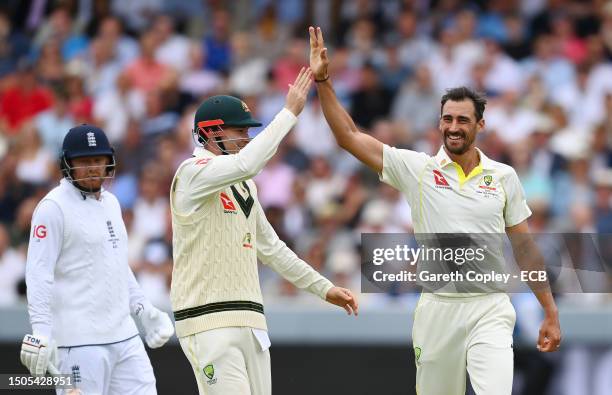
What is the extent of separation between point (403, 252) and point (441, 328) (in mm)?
2090

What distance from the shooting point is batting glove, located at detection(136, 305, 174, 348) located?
28.1 ft

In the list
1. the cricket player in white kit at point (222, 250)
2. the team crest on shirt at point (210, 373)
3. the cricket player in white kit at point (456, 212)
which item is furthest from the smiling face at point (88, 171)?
the cricket player in white kit at point (456, 212)

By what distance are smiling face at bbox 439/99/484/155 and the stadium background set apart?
3.57 meters

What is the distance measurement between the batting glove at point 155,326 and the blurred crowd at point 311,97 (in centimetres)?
407

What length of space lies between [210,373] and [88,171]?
1.52m

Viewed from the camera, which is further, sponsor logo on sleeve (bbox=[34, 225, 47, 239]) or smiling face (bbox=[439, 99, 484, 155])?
smiling face (bbox=[439, 99, 484, 155])

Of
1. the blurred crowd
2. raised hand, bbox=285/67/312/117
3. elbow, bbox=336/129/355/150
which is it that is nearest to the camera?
raised hand, bbox=285/67/312/117

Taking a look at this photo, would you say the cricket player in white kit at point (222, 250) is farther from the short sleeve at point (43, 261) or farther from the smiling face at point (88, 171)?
the short sleeve at point (43, 261)

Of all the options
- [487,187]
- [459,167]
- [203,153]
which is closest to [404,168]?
[459,167]

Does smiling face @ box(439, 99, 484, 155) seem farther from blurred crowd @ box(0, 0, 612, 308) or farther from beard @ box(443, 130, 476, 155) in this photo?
blurred crowd @ box(0, 0, 612, 308)

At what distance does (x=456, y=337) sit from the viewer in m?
8.51

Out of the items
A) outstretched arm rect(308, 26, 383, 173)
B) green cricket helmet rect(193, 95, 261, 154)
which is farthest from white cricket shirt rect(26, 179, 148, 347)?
outstretched arm rect(308, 26, 383, 173)

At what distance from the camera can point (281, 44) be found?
17188 millimetres

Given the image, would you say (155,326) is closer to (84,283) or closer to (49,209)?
(84,283)
